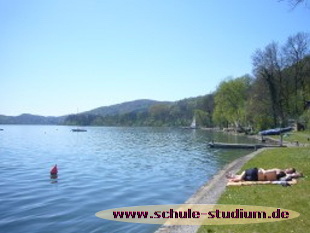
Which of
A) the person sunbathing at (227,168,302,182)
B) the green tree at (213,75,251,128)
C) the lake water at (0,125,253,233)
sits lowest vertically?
the lake water at (0,125,253,233)

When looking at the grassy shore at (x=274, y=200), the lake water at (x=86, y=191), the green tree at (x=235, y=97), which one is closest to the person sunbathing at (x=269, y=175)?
the grassy shore at (x=274, y=200)

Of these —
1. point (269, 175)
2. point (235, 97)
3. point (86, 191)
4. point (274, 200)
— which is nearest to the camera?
point (274, 200)

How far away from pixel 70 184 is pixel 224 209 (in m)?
15.0

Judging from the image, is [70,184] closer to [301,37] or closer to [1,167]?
[1,167]

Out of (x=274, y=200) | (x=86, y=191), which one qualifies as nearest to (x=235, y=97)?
(x=86, y=191)

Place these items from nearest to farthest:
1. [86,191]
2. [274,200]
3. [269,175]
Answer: [274,200]
[269,175]
[86,191]

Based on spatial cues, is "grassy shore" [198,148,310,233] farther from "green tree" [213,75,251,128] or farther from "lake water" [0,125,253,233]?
"green tree" [213,75,251,128]

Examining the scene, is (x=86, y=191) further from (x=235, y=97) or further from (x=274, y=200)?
(x=235, y=97)

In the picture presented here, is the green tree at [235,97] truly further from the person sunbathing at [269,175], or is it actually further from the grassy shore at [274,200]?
the grassy shore at [274,200]

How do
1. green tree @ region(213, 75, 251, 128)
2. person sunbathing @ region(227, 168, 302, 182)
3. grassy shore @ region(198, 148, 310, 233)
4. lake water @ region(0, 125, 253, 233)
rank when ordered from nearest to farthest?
grassy shore @ region(198, 148, 310, 233) → lake water @ region(0, 125, 253, 233) → person sunbathing @ region(227, 168, 302, 182) → green tree @ region(213, 75, 251, 128)

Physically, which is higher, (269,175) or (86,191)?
(269,175)

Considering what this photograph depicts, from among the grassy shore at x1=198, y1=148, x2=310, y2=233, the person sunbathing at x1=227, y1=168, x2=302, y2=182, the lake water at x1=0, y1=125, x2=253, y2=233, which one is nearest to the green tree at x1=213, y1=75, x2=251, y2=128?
the lake water at x1=0, y1=125, x2=253, y2=233

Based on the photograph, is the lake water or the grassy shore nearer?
the grassy shore

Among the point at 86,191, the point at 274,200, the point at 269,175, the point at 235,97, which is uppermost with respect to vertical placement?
the point at 235,97
